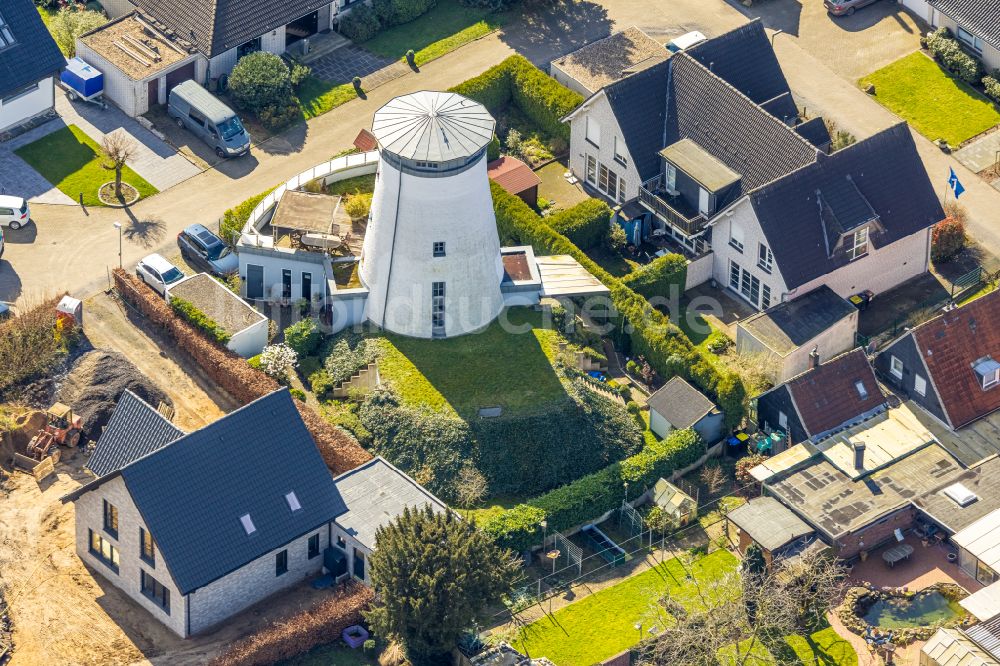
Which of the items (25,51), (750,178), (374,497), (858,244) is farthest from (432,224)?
(25,51)

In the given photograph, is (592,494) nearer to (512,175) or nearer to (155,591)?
(155,591)

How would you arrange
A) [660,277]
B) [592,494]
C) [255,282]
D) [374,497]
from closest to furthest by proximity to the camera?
[374,497] → [592,494] → [255,282] → [660,277]

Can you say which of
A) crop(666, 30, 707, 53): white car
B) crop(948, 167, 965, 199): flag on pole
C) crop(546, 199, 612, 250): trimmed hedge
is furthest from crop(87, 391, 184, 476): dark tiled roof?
crop(948, 167, 965, 199): flag on pole

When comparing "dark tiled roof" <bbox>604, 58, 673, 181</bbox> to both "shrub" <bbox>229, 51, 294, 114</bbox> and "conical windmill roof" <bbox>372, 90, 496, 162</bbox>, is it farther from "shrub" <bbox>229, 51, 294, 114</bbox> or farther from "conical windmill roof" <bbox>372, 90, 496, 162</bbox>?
"shrub" <bbox>229, 51, 294, 114</bbox>

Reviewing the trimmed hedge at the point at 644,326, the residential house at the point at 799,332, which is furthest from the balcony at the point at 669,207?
the residential house at the point at 799,332

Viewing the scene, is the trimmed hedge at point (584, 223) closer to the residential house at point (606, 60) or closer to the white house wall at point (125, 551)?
the residential house at point (606, 60)

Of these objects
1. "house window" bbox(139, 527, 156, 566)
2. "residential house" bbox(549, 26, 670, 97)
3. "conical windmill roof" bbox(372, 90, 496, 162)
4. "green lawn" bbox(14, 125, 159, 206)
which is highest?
"conical windmill roof" bbox(372, 90, 496, 162)
